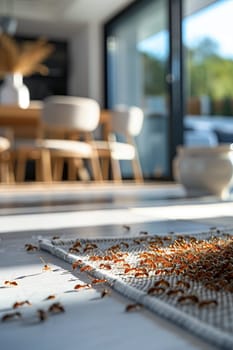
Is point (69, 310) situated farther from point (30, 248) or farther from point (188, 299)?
point (30, 248)

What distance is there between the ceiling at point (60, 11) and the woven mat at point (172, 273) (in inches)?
196

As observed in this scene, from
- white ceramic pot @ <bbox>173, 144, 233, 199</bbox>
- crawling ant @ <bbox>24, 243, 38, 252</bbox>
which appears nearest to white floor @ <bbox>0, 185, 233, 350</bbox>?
crawling ant @ <bbox>24, 243, 38, 252</bbox>

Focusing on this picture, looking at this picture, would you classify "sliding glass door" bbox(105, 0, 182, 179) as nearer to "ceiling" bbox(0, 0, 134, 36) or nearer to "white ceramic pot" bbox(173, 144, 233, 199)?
"ceiling" bbox(0, 0, 134, 36)

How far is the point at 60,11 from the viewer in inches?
239

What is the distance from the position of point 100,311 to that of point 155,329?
0.08 metres

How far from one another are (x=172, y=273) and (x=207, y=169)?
1.81m

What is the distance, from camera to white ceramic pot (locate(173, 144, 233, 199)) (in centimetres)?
241

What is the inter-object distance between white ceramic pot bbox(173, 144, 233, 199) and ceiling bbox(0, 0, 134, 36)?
351 centimetres

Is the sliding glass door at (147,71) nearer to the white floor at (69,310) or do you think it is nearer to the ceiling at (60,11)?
the ceiling at (60,11)

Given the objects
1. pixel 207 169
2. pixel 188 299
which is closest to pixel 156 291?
pixel 188 299

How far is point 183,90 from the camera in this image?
478 centimetres

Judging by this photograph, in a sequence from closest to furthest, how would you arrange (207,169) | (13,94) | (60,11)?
1. (207,169)
2. (13,94)
3. (60,11)

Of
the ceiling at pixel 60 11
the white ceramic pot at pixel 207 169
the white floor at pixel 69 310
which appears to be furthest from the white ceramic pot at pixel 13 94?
the white floor at pixel 69 310

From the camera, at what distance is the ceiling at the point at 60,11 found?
227 inches
